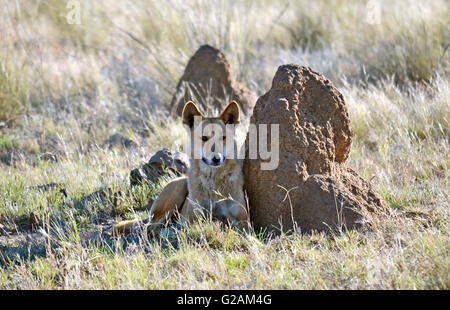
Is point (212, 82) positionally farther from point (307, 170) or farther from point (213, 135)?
point (307, 170)

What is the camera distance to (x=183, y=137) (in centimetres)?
845

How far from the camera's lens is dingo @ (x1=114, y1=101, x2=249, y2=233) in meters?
5.65

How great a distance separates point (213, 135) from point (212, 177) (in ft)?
1.40

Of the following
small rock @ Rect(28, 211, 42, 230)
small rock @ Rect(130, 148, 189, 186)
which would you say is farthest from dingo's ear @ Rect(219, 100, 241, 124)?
small rock @ Rect(28, 211, 42, 230)

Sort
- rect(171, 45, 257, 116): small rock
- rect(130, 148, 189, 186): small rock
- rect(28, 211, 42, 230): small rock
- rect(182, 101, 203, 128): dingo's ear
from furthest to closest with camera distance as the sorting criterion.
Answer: rect(171, 45, 257, 116): small rock
rect(130, 148, 189, 186): small rock
rect(28, 211, 42, 230): small rock
rect(182, 101, 203, 128): dingo's ear

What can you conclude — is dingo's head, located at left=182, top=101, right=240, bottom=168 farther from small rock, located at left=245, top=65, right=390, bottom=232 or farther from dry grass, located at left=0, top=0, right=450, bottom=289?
dry grass, located at left=0, top=0, right=450, bottom=289

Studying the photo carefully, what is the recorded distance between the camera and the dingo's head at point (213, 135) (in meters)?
5.70

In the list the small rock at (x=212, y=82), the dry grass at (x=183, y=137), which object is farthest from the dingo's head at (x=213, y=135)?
the small rock at (x=212, y=82)

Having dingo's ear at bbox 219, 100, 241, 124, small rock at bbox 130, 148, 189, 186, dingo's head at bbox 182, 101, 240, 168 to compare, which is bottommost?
small rock at bbox 130, 148, 189, 186

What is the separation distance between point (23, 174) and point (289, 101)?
4.17 meters

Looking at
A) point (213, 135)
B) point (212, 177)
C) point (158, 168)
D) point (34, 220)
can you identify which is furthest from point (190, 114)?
point (34, 220)

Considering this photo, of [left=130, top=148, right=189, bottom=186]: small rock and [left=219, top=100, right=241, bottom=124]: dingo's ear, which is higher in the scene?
[left=219, top=100, right=241, bottom=124]: dingo's ear
